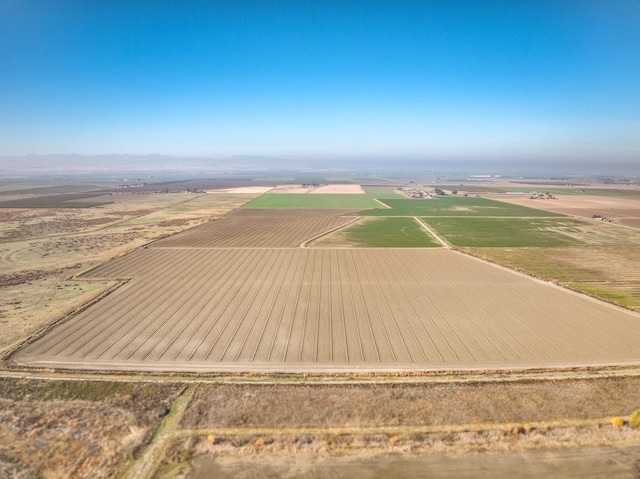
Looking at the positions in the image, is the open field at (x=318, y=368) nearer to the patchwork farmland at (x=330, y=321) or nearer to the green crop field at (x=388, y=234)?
the patchwork farmland at (x=330, y=321)

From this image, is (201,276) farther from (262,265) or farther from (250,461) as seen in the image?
(250,461)

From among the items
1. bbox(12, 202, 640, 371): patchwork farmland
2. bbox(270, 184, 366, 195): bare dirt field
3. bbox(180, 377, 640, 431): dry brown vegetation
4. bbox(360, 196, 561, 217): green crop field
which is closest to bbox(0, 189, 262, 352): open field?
bbox(12, 202, 640, 371): patchwork farmland

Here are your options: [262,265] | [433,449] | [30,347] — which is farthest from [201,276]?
[433,449]

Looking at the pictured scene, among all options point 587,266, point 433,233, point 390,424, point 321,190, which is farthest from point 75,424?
point 321,190

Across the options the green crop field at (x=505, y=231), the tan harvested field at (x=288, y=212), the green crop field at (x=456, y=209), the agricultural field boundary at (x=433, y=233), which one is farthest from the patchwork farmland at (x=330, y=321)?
the green crop field at (x=456, y=209)

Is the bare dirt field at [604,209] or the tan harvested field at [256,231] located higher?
the bare dirt field at [604,209]

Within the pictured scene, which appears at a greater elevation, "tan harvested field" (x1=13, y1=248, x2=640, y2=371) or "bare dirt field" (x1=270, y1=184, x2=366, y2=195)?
"bare dirt field" (x1=270, y1=184, x2=366, y2=195)

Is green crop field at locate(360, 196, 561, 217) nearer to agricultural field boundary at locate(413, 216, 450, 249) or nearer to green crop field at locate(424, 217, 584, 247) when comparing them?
green crop field at locate(424, 217, 584, 247)
